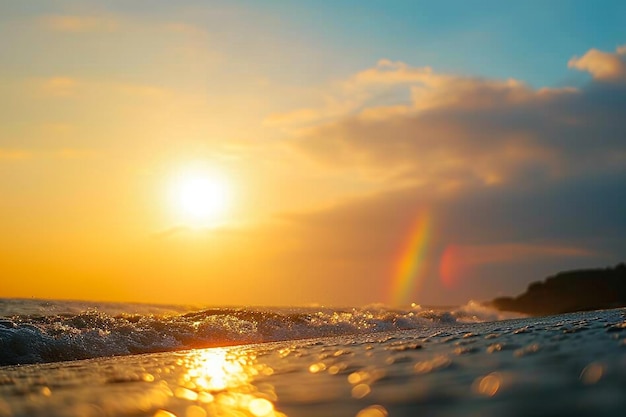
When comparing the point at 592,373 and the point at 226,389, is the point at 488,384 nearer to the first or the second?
the point at 592,373

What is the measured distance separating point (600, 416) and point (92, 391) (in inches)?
222

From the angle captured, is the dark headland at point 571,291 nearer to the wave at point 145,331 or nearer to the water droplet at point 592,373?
the wave at point 145,331

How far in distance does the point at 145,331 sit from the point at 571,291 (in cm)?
6315

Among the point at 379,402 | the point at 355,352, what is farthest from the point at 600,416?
the point at 355,352

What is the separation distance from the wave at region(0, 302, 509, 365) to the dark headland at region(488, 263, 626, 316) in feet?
153

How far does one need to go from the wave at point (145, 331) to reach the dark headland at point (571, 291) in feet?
153

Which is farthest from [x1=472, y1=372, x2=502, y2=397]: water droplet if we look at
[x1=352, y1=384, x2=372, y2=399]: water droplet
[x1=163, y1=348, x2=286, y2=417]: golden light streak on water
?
[x1=163, y1=348, x2=286, y2=417]: golden light streak on water

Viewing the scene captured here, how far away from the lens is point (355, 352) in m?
9.98

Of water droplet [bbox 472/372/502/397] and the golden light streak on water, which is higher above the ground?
the golden light streak on water

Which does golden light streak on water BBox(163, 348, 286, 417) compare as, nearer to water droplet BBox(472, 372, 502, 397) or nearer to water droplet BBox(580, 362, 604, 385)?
water droplet BBox(472, 372, 502, 397)

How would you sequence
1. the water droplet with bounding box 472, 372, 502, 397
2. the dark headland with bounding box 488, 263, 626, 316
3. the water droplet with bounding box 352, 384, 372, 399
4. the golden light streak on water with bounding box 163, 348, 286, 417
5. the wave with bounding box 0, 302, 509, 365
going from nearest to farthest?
the water droplet with bounding box 472, 372, 502, 397
the golden light streak on water with bounding box 163, 348, 286, 417
the water droplet with bounding box 352, 384, 372, 399
the wave with bounding box 0, 302, 509, 365
the dark headland with bounding box 488, 263, 626, 316

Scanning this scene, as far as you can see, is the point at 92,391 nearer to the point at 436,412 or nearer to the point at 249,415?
the point at 249,415

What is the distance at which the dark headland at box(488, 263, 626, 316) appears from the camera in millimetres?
65812

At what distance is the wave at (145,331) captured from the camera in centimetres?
1446
